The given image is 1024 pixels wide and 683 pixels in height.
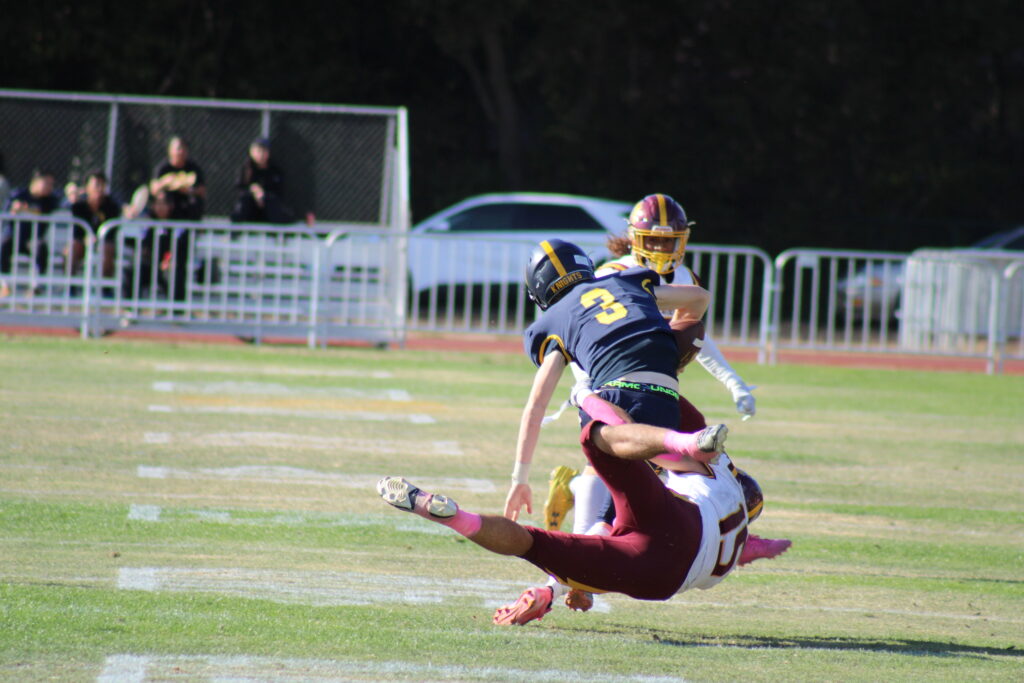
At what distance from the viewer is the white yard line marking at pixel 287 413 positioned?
11.8 metres

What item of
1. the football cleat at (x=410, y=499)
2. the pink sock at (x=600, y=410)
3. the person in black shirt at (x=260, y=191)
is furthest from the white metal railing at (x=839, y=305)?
the football cleat at (x=410, y=499)

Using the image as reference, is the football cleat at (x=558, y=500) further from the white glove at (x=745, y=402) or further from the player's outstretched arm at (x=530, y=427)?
the white glove at (x=745, y=402)

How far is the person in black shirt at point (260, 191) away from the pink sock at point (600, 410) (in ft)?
42.7

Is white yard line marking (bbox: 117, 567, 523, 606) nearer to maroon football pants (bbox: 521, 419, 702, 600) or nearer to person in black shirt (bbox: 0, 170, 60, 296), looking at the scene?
maroon football pants (bbox: 521, 419, 702, 600)

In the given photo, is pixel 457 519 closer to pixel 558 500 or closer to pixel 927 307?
pixel 558 500

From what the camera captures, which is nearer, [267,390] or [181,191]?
[267,390]

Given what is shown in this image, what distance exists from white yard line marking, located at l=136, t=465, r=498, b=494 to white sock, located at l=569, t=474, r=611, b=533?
2753 millimetres

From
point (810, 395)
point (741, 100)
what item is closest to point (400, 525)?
point (810, 395)

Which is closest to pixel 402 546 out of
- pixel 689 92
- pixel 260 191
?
pixel 260 191

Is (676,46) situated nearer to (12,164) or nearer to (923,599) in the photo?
(12,164)

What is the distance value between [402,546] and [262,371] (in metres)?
7.63

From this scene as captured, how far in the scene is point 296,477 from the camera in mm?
9156

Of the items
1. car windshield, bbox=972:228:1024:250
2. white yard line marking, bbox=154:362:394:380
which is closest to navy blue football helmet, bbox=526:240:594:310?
white yard line marking, bbox=154:362:394:380

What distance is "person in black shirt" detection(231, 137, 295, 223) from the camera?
58.9 ft
